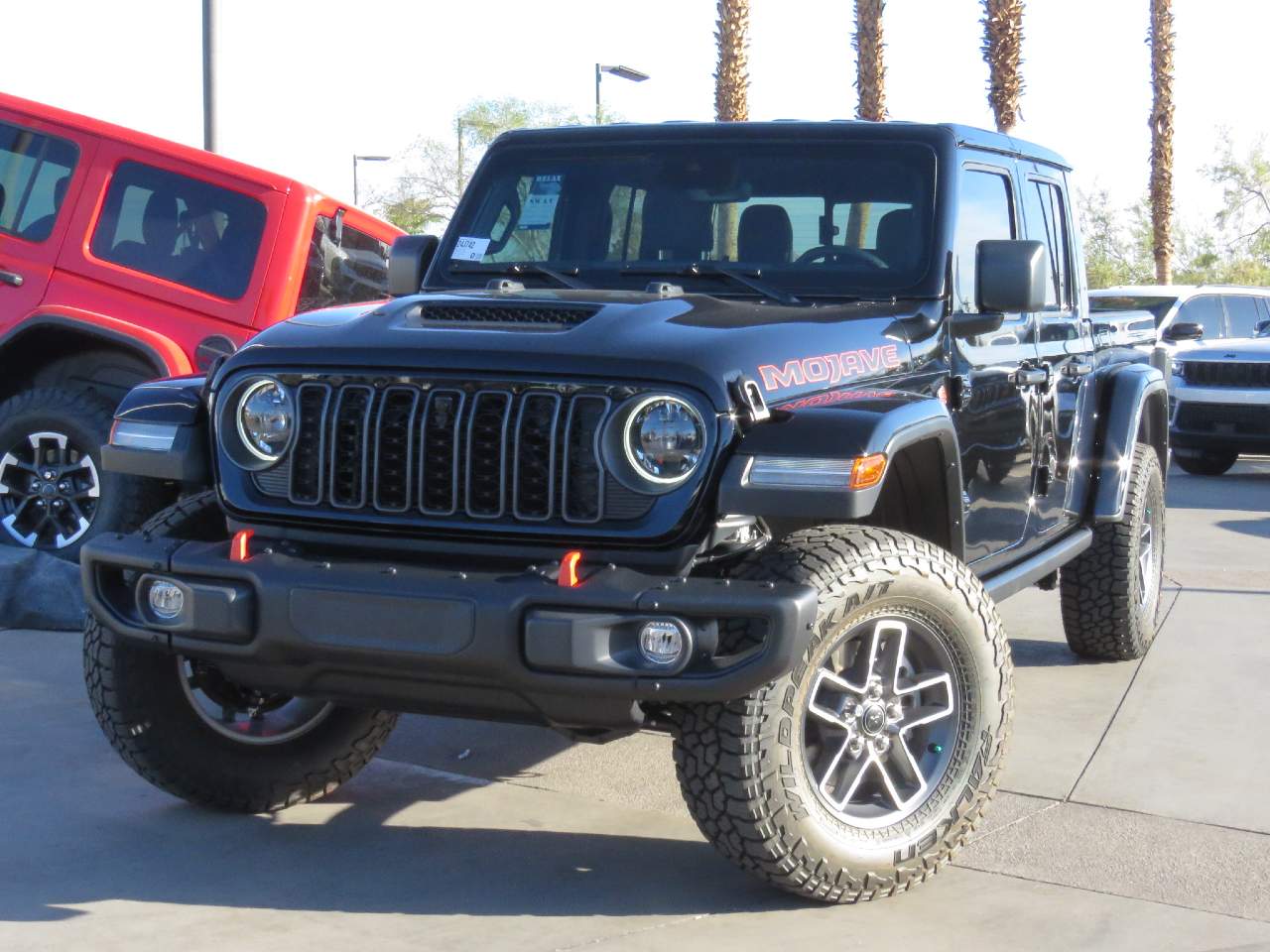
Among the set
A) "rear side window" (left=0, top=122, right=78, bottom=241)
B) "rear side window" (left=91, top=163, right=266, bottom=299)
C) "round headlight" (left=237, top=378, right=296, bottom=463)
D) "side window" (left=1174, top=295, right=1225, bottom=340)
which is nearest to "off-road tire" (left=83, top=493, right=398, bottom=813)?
"round headlight" (left=237, top=378, right=296, bottom=463)

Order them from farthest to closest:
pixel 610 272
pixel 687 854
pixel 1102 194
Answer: pixel 1102 194, pixel 610 272, pixel 687 854

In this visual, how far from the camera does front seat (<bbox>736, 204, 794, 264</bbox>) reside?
479 cm

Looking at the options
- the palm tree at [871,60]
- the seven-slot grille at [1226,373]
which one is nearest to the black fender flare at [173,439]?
the seven-slot grille at [1226,373]

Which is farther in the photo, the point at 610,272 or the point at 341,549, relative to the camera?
the point at 610,272

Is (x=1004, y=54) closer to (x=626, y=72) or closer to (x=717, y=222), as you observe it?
(x=626, y=72)

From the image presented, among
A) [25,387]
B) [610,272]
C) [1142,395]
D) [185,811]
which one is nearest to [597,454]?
[610,272]

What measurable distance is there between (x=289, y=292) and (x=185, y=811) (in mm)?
3633

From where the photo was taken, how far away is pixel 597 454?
11.9ft

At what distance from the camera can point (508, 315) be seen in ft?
13.2

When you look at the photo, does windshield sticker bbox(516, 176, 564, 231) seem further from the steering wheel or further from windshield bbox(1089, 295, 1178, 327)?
windshield bbox(1089, 295, 1178, 327)

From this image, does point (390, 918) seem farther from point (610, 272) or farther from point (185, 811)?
point (610, 272)

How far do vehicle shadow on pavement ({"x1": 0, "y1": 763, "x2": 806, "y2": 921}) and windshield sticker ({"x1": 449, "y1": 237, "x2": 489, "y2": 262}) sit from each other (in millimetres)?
1688

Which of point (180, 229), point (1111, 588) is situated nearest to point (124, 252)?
→ point (180, 229)

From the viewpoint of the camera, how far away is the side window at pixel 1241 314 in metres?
16.6
